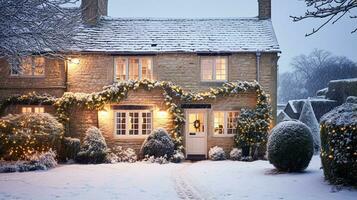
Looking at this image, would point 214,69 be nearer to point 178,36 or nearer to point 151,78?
point 178,36

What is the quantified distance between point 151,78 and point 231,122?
531cm

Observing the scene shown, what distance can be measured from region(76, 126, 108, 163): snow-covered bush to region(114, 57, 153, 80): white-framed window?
3808 mm

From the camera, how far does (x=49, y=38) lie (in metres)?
13.5

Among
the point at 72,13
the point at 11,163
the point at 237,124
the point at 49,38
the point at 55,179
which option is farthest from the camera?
the point at 237,124

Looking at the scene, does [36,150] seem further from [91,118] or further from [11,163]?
[91,118]

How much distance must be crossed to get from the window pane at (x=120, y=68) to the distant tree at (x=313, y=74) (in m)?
Answer: 48.8

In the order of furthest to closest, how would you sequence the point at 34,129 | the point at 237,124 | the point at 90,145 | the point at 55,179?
the point at 237,124
the point at 90,145
the point at 34,129
the point at 55,179

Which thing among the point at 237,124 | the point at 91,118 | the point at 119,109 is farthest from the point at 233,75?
the point at 91,118

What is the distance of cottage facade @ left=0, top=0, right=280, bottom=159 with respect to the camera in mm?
22219

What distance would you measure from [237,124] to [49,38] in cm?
1199

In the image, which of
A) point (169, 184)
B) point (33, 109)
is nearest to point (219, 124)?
point (169, 184)

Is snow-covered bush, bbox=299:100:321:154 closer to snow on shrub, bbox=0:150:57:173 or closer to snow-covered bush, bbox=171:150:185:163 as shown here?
snow-covered bush, bbox=171:150:185:163

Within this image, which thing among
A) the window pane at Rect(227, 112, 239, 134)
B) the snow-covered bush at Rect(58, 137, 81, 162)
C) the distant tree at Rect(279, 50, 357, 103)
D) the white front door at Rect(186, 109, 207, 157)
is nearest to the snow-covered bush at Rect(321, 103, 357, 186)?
the window pane at Rect(227, 112, 239, 134)

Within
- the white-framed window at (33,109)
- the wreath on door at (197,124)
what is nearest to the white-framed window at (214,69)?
the wreath on door at (197,124)
